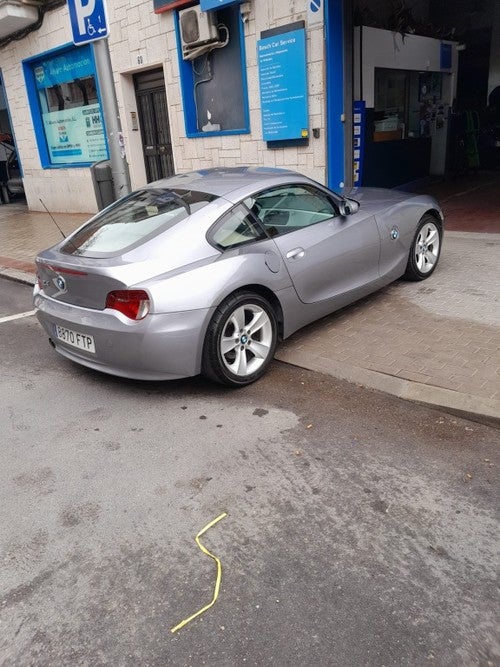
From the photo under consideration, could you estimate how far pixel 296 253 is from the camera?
447 cm

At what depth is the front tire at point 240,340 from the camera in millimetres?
3930

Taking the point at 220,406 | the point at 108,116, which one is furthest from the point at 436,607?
the point at 108,116

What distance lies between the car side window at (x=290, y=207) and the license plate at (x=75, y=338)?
5.24ft

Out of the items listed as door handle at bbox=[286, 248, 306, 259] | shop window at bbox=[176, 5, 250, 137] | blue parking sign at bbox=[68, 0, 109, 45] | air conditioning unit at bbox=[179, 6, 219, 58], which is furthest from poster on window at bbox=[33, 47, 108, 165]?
door handle at bbox=[286, 248, 306, 259]

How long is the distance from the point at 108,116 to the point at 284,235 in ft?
9.65

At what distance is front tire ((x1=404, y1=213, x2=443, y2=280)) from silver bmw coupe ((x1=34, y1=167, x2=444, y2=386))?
692 millimetres

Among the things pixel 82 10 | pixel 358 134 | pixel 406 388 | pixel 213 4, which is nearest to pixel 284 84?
pixel 358 134

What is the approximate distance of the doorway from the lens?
11.3 metres

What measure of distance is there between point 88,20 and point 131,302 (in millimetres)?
3696

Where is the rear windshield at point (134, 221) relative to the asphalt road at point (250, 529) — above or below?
above

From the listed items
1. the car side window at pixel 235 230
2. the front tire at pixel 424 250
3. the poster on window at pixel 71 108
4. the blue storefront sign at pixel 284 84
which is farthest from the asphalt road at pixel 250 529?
the poster on window at pixel 71 108

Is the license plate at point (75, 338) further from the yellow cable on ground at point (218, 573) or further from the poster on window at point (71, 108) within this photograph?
the poster on window at point (71, 108)

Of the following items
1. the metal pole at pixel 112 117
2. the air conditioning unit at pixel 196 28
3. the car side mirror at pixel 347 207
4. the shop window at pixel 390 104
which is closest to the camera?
the car side mirror at pixel 347 207

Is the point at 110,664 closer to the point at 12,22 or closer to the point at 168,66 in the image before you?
the point at 168,66
